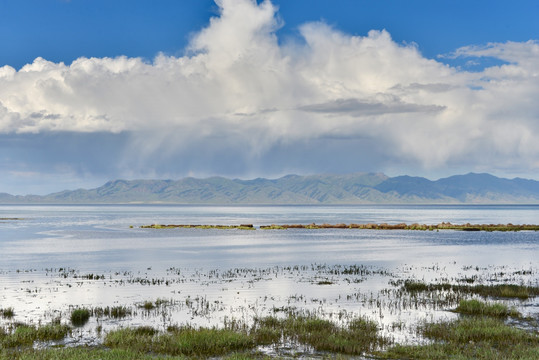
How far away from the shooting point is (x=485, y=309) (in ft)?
90.5

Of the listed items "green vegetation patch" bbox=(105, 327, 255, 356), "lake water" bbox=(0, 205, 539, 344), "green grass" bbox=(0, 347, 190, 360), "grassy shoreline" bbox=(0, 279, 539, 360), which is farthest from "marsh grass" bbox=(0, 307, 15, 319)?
"green vegetation patch" bbox=(105, 327, 255, 356)

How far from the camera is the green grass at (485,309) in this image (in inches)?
1064

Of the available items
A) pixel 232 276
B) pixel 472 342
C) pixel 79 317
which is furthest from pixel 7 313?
pixel 472 342

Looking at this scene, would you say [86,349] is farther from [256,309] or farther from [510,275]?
[510,275]

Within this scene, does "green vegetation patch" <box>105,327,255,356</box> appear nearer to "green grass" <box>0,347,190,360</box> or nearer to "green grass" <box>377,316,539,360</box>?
"green grass" <box>0,347,190,360</box>

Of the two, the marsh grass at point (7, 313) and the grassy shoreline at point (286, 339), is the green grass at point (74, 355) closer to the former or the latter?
the grassy shoreline at point (286, 339)

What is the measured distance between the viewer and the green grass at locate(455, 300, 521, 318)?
27.0 meters

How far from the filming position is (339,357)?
19000 mm

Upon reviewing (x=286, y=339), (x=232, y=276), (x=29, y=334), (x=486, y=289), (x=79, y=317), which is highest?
(x=29, y=334)

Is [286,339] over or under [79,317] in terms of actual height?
under

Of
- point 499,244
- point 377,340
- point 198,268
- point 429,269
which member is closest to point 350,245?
point 499,244

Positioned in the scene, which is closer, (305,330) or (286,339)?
(286,339)

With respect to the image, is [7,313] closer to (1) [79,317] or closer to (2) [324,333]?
(1) [79,317]

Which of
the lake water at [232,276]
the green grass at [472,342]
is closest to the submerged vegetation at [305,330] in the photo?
the green grass at [472,342]
